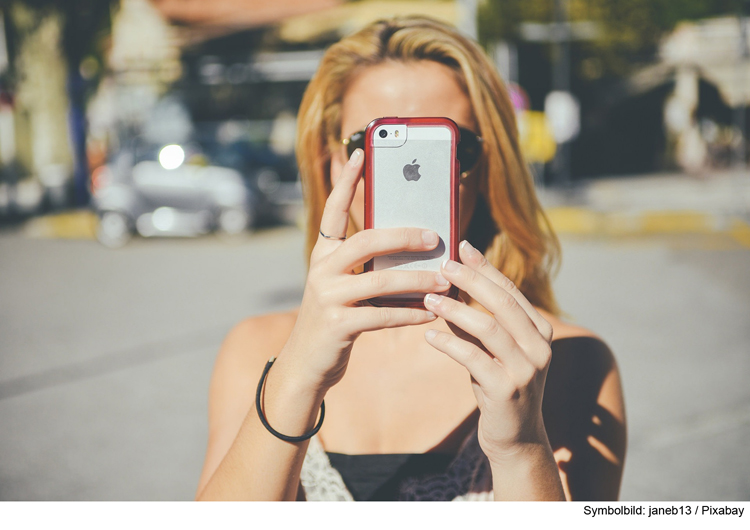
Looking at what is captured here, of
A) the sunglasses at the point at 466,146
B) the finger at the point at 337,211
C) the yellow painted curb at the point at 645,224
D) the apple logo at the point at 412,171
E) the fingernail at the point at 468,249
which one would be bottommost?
the yellow painted curb at the point at 645,224

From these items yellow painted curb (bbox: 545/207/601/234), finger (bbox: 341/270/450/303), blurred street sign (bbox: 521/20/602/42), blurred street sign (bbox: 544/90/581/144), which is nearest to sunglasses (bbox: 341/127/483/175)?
finger (bbox: 341/270/450/303)

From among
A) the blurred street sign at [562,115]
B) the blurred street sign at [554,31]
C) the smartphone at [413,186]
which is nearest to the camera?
the smartphone at [413,186]

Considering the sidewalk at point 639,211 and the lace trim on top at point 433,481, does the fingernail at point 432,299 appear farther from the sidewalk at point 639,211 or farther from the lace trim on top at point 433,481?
the sidewalk at point 639,211

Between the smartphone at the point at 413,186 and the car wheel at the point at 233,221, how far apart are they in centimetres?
1116

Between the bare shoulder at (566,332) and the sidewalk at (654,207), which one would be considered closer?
the bare shoulder at (566,332)

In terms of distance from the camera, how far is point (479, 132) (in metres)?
1.49

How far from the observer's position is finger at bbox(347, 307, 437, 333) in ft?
3.18

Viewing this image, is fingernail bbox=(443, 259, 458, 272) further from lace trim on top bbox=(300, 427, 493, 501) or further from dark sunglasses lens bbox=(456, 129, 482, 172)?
lace trim on top bbox=(300, 427, 493, 501)

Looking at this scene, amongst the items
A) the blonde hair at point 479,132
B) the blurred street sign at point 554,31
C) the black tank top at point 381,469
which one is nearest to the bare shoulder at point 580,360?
the blonde hair at point 479,132

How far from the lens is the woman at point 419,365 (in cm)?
99

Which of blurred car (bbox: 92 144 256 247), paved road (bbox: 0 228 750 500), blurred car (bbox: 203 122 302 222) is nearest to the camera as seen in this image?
paved road (bbox: 0 228 750 500)

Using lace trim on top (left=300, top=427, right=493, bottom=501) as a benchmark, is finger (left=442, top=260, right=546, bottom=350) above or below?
above

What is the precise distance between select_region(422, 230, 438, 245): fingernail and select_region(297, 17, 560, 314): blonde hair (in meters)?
0.51

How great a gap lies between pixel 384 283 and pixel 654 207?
1380cm
